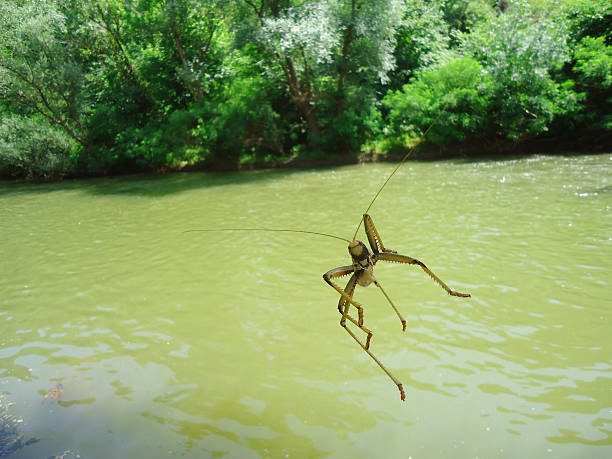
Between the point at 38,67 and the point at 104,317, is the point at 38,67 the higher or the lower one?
the higher one

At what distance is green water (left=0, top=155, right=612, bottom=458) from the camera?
11.6ft

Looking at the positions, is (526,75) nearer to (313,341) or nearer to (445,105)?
(445,105)

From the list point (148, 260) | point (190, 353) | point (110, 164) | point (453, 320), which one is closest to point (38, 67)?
point (110, 164)

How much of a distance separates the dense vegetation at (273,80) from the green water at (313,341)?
11.4 meters

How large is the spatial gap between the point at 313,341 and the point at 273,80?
75.0 ft

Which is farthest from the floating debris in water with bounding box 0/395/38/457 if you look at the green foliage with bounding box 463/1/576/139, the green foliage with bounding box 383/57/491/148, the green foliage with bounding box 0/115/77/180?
the green foliage with bounding box 0/115/77/180

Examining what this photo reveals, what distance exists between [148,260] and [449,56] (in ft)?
85.5

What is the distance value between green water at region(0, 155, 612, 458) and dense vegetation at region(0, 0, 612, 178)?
11363 millimetres

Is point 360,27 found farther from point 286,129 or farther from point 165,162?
point 165,162

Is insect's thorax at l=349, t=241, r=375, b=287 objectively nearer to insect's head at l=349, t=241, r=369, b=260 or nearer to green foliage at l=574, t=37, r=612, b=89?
insect's head at l=349, t=241, r=369, b=260

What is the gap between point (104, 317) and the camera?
614 cm

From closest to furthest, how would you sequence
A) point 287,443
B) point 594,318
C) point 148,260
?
point 287,443, point 594,318, point 148,260

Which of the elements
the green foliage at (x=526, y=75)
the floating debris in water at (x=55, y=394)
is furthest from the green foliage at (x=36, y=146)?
the green foliage at (x=526, y=75)

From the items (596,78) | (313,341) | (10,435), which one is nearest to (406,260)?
(313,341)
